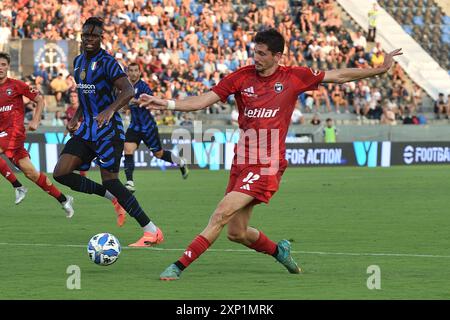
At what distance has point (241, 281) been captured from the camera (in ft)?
33.3

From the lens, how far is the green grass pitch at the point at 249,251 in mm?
9625

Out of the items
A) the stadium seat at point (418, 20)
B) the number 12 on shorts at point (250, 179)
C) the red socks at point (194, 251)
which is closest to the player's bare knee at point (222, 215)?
the red socks at point (194, 251)

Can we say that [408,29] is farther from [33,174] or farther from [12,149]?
[33,174]

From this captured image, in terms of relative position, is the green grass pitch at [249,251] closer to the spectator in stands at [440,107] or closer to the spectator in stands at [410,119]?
the spectator in stands at [410,119]

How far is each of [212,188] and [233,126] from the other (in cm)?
991

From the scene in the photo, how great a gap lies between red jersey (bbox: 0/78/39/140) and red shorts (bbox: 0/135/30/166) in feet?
0.26

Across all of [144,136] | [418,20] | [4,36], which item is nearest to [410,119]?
[418,20]

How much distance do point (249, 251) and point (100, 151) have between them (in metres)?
2.10

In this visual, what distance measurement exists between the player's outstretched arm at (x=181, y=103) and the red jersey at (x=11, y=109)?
25.2ft

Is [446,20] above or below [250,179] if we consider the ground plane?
above

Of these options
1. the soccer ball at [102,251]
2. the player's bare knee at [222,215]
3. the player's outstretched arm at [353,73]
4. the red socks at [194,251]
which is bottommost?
the soccer ball at [102,251]

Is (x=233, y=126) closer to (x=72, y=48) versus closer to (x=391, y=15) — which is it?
(x=72, y=48)

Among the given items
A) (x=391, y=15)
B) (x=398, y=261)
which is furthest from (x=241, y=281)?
(x=391, y=15)

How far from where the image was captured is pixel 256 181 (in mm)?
10250
